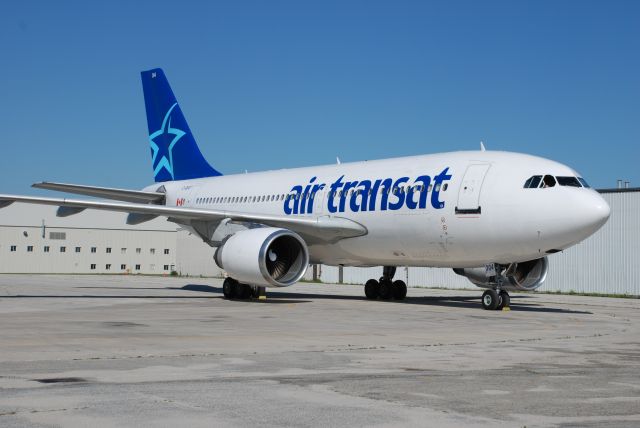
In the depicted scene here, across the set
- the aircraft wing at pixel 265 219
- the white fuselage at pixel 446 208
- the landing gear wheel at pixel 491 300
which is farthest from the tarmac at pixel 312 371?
the aircraft wing at pixel 265 219

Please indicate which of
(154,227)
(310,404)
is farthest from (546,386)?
(154,227)

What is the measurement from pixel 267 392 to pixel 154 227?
204 feet

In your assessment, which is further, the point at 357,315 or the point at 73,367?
the point at 357,315

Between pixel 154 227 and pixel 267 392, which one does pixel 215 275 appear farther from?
pixel 267 392

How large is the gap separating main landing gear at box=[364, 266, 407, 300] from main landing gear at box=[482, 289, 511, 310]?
183 inches

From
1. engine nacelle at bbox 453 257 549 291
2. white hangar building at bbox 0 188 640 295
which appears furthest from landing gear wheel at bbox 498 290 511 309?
white hangar building at bbox 0 188 640 295

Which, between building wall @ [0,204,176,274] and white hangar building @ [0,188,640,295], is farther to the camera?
building wall @ [0,204,176,274]

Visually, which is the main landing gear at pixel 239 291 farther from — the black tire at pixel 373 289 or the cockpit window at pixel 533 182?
the cockpit window at pixel 533 182

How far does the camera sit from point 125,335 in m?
12.0

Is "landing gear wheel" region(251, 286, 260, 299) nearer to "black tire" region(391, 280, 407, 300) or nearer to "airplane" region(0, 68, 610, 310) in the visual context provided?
"airplane" region(0, 68, 610, 310)

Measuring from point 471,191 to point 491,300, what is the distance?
2593 millimetres

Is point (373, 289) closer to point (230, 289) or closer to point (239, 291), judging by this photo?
point (239, 291)

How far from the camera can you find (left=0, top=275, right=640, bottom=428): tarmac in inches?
241

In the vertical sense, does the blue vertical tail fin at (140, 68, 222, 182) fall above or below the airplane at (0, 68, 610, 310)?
above
